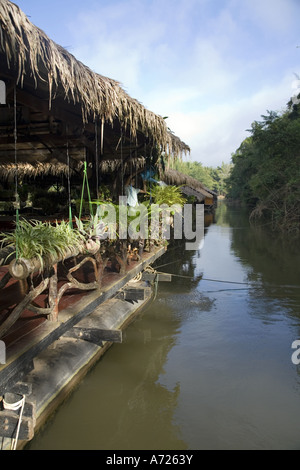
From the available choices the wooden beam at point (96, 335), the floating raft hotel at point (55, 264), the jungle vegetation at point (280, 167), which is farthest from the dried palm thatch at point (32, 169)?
the jungle vegetation at point (280, 167)

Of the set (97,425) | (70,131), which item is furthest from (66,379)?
(70,131)

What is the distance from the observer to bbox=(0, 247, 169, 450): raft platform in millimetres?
2305

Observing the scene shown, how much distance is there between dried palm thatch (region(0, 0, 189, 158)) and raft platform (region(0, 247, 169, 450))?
2.05 meters

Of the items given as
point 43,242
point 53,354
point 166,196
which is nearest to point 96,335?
point 53,354

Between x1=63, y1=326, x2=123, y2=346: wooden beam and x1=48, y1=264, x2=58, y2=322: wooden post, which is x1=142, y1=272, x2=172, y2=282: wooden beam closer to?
x1=63, y1=326, x2=123, y2=346: wooden beam

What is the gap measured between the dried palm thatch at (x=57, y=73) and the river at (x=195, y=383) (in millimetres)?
3102

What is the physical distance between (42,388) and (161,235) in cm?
408

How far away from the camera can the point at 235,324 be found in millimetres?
5535

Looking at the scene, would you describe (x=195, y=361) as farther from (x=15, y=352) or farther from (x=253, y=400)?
(x=15, y=352)

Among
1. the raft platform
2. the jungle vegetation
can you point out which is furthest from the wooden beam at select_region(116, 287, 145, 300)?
the jungle vegetation

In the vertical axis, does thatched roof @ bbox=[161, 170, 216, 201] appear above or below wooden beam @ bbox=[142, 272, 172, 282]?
above

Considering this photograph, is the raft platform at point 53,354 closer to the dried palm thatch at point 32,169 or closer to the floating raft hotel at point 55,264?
the floating raft hotel at point 55,264

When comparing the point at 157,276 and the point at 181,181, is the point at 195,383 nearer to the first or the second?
the point at 157,276

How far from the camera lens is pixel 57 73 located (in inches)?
132
